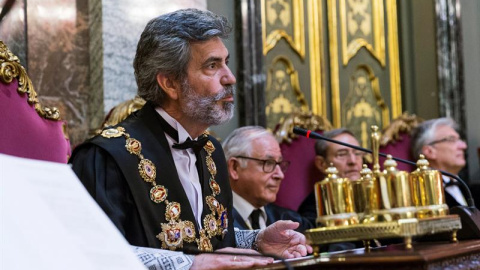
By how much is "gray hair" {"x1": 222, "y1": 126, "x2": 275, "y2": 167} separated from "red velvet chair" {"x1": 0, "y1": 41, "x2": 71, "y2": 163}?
155 cm

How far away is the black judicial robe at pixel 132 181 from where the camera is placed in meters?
2.33

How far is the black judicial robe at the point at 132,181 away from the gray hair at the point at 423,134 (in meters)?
2.94

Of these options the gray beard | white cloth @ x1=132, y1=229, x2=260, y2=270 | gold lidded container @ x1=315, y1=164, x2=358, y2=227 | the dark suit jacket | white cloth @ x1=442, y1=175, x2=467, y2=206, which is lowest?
white cloth @ x1=442, y1=175, x2=467, y2=206

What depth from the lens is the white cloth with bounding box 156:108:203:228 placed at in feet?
8.46

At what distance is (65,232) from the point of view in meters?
1.22

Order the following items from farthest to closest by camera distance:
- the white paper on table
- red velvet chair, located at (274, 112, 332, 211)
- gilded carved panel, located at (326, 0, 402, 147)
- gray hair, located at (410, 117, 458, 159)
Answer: gilded carved panel, located at (326, 0, 402, 147) < gray hair, located at (410, 117, 458, 159) < red velvet chair, located at (274, 112, 332, 211) < the white paper on table

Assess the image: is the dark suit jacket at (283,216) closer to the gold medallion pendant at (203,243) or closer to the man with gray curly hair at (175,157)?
the man with gray curly hair at (175,157)

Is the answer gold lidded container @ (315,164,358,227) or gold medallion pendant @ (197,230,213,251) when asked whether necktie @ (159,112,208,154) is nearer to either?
gold medallion pendant @ (197,230,213,251)

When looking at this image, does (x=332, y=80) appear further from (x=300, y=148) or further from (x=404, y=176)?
(x=404, y=176)

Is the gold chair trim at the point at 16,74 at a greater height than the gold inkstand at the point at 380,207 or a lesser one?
greater

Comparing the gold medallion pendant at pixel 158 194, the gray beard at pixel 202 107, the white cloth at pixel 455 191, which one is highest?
the gray beard at pixel 202 107

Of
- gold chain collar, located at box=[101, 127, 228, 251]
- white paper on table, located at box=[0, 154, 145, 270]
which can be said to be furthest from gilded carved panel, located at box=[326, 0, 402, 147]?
white paper on table, located at box=[0, 154, 145, 270]

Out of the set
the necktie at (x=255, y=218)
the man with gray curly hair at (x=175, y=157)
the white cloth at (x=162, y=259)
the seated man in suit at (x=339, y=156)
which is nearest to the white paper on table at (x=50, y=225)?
the white cloth at (x=162, y=259)

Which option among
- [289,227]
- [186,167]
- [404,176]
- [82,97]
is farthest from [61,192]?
[82,97]
